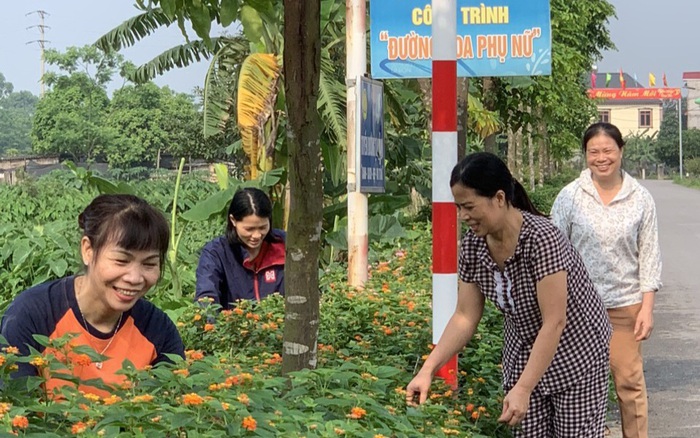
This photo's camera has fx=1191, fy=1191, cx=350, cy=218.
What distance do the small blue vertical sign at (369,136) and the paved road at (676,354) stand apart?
2501 millimetres

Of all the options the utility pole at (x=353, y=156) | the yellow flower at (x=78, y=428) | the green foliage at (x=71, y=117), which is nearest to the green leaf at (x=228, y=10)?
the yellow flower at (x=78, y=428)

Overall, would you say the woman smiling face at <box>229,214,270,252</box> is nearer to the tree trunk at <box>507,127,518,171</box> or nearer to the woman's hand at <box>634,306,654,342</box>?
the woman's hand at <box>634,306,654,342</box>

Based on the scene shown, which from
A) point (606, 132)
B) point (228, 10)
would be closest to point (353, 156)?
point (606, 132)

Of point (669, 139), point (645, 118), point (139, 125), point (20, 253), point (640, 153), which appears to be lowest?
point (20, 253)

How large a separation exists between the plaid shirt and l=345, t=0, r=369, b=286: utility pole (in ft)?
16.2

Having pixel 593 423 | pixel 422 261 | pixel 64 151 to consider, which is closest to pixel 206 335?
pixel 593 423

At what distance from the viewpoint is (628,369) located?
223 inches

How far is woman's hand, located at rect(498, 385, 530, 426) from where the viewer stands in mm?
3736

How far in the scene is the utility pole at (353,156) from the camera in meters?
9.11

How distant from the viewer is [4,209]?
18000mm

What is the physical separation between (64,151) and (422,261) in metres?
69.5

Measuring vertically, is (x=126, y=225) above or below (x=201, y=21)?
below

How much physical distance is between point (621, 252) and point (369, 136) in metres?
3.19

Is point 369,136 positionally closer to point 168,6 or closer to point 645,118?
point 168,6
